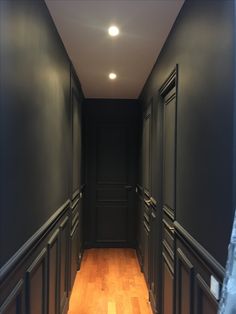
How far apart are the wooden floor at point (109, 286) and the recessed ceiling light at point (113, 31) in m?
2.53

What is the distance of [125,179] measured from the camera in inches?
205

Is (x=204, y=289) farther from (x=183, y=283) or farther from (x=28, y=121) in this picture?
(x=28, y=121)

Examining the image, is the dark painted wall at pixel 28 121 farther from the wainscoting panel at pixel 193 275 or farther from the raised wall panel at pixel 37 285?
the wainscoting panel at pixel 193 275

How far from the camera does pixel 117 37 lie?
2.44m

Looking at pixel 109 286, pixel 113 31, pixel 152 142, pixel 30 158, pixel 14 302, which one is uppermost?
pixel 113 31

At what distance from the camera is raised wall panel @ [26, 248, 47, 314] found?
157 centimetres

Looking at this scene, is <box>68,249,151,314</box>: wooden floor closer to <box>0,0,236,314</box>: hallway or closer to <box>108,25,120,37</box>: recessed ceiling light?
<box>0,0,236,314</box>: hallway

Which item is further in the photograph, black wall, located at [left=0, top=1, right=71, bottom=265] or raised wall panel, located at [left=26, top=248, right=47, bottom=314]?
raised wall panel, located at [left=26, top=248, right=47, bottom=314]

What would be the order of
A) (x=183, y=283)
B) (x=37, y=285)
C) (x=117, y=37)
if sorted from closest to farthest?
(x=37, y=285), (x=183, y=283), (x=117, y=37)

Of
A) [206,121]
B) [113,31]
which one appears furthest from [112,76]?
[206,121]

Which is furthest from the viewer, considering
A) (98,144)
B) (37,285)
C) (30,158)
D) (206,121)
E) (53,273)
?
(98,144)

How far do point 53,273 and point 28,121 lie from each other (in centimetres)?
128

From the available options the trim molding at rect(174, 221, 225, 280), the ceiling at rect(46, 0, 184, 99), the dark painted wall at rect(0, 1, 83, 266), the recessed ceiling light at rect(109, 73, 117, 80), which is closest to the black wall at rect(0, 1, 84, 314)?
the dark painted wall at rect(0, 1, 83, 266)

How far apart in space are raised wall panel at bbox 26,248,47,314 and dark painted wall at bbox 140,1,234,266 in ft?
2.87
